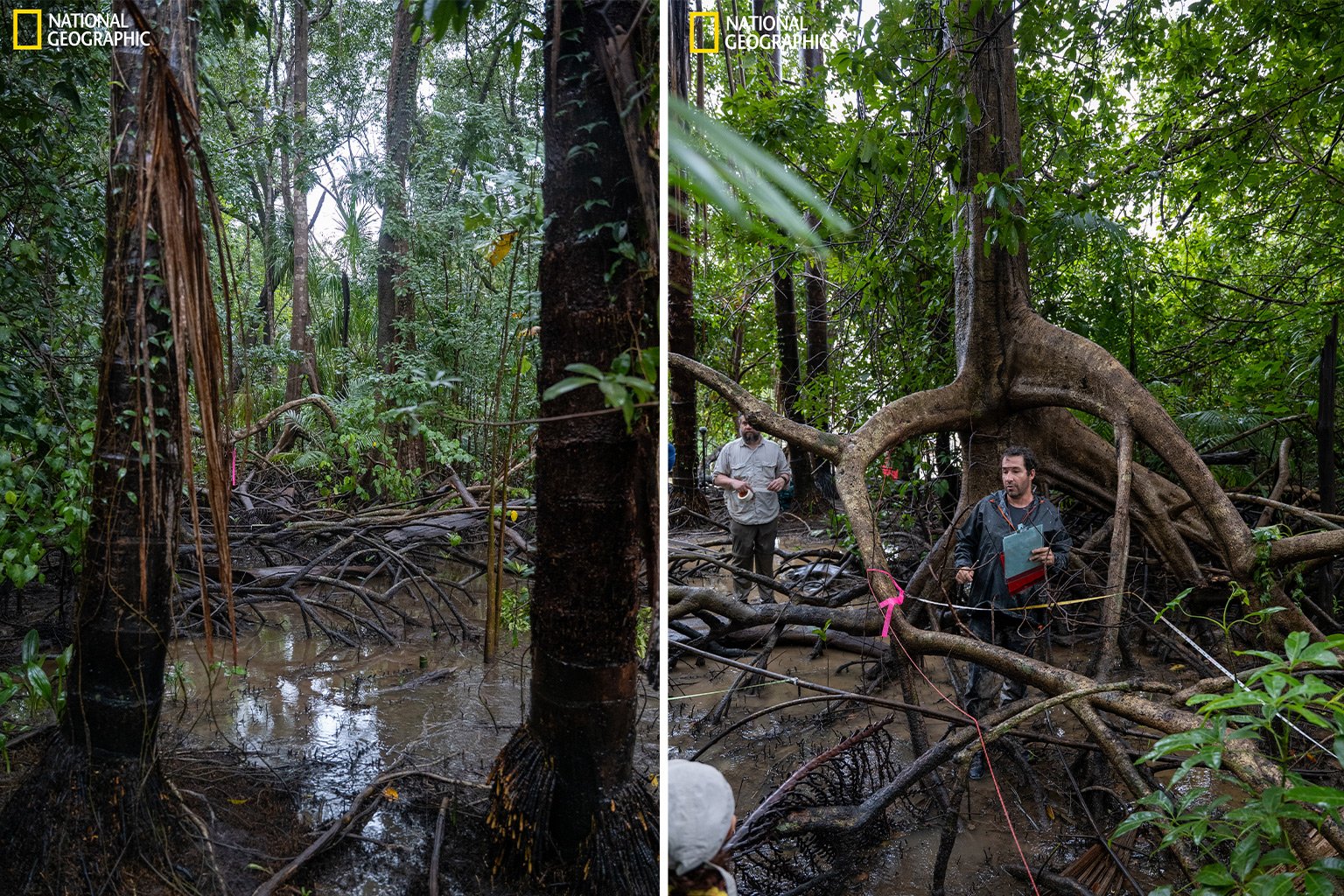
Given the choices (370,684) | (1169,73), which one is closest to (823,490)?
(370,684)

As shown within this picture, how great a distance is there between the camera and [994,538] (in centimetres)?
216

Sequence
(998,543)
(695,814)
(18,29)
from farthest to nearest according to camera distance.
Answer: (998,543) → (18,29) → (695,814)

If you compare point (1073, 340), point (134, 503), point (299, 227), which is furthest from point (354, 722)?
point (1073, 340)

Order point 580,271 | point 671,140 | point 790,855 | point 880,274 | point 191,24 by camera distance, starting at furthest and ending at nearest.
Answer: point 880,274, point 790,855, point 191,24, point 580,271, point 671,140

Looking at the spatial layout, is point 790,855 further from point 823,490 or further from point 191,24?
point 191,24

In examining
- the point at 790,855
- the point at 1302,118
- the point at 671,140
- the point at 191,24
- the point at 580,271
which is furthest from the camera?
the point at 1302,118

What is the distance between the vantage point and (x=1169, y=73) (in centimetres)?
352

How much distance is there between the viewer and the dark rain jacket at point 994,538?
214 cm

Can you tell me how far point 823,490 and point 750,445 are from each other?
78 cm

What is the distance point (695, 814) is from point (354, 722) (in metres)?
1.03

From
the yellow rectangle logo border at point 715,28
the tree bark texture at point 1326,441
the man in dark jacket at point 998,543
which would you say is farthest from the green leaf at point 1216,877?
the tree bark texture at point 1326,441

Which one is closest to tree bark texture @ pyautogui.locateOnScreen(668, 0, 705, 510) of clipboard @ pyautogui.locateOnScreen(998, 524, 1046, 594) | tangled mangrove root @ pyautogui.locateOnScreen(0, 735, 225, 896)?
tangled mangrove root @ pyautogui.locateOnScreen(0, 735, 225, 896)

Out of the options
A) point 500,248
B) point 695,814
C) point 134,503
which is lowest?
point 695,814

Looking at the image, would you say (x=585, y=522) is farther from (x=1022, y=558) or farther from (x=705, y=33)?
(x=1022, y=558)
